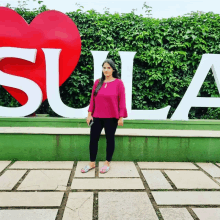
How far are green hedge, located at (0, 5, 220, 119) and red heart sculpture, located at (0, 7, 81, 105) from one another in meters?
0.35

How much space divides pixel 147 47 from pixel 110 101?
163 cm

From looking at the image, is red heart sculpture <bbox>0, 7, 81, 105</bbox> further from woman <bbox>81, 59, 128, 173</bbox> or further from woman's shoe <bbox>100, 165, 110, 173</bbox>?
woman's shoe <bbox>100, 165, 110, 173</bbox>

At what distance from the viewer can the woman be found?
9.76ft

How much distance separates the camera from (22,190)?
2.54m

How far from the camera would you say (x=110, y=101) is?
9.75ft

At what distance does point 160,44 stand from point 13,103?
289cm

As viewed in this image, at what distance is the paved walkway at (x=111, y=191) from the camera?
6.93 feet

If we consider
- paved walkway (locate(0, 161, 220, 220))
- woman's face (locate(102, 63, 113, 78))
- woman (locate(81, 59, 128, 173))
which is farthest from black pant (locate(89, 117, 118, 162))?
woman's face (locate(102, 63, 113, 78))

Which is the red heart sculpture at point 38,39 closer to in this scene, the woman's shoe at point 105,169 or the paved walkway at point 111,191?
the paved walkway at point 111,191

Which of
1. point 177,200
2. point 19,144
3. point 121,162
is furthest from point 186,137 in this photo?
point 19,144

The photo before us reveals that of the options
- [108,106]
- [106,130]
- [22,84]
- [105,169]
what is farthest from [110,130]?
[22,84]

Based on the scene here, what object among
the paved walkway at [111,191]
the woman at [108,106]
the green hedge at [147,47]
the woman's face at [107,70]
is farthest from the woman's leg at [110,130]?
the green hedge at [147,47]

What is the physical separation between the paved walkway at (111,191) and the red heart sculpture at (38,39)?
4.91 ft

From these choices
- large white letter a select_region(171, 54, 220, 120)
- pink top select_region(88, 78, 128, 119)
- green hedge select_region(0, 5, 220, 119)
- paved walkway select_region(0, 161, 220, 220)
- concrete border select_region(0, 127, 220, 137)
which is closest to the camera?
paved walkway select_region(0, 161, 220, 220)
